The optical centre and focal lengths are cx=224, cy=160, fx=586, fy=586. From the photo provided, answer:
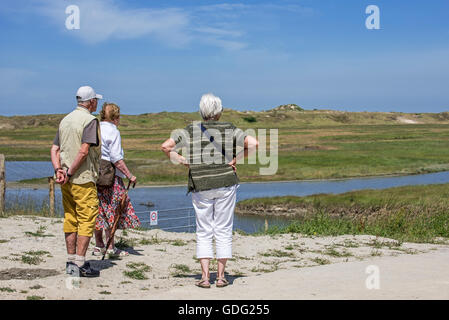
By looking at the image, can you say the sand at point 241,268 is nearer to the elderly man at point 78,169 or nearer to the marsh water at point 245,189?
the elderly man at point 78,169

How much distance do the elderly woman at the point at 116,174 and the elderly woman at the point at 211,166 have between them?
151 cm

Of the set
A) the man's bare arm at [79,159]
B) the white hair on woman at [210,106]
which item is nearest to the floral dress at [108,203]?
the man's bare arm at [79,159]

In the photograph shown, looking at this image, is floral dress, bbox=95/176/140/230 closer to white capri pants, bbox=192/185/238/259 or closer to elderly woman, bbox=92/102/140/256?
elderly woman, bbox=92/102/140/256

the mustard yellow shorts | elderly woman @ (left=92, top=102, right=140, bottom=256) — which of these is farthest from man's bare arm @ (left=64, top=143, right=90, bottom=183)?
elderly woman @ (left=92, top=102, right=140, bottom=256)

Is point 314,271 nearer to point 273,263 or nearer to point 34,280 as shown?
point 273,263

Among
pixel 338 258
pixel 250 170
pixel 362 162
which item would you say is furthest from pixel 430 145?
pixel 338 258

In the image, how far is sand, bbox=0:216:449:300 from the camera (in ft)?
20.5

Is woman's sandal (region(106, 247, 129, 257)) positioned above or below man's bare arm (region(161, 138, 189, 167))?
below

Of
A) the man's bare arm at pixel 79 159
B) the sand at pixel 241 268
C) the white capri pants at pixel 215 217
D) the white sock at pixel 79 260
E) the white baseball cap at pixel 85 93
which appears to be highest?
the white baseball cap at pixel 85 93

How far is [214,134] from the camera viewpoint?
643 centimetres

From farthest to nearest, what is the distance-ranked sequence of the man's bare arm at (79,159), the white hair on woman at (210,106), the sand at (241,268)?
1. the man's bare arm at (79,159)
2. the white hair on woman at (210,106)
3. the sand at (241,268)

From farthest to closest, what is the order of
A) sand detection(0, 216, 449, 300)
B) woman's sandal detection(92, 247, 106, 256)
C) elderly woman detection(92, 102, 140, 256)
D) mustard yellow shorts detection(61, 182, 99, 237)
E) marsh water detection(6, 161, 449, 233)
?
marsh water detection(6, 161, 449, 233)
woman's sandal detection(92, 247, 106, 256)
elderly woman detection(92, 102, 140, 256)
mustard yellow shorts detection(61, 182, 99, 237)
sand detection(0, 216, 449, 300)

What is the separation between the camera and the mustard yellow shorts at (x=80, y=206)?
22.1ft

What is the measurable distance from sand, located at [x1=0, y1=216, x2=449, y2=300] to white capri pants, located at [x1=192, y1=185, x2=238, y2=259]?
0.46 meters
